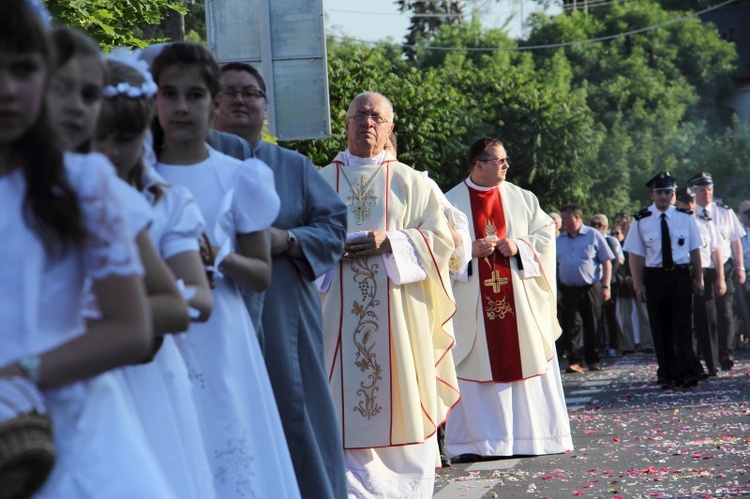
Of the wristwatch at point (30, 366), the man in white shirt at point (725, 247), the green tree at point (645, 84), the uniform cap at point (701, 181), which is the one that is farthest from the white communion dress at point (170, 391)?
the green tree at point (645, 84)

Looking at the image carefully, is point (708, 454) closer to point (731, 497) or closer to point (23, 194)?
point (731, 497)

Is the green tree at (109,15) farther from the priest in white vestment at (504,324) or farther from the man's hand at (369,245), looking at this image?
the priest in white vestment at (504,324)

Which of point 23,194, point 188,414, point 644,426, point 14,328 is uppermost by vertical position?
point 23,194

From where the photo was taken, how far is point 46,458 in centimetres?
221

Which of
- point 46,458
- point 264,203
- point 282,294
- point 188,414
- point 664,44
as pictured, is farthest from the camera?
point 664,44

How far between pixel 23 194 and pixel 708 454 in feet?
24.6

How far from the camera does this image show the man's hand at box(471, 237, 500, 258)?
10.0m

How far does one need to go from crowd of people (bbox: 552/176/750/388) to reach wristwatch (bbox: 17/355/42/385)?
41.7 ft

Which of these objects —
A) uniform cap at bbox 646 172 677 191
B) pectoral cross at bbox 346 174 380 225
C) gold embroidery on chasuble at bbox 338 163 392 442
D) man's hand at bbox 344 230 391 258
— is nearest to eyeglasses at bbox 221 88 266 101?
man's hand at bbox 344 230 391 258

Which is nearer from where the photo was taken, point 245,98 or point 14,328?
point 14,328

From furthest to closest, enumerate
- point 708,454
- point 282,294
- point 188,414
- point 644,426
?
point 644,426 → point 708,454 → point 282,294 → point 188,414

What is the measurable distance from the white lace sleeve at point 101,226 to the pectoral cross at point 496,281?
7993mm

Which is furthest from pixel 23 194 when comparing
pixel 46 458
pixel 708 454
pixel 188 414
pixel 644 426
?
pixel 644 426

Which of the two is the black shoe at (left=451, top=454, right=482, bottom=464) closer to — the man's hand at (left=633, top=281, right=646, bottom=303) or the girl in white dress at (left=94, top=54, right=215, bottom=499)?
the man's hand at (left=633, top=281, right=646, bottom=303)
